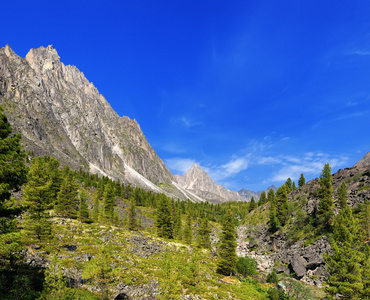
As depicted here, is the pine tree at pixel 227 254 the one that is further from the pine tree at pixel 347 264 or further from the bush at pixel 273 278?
the pine tree at pixel 347 264

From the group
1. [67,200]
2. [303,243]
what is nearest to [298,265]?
[303,243]

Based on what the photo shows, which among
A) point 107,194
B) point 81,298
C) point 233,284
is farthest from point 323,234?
point 107,194

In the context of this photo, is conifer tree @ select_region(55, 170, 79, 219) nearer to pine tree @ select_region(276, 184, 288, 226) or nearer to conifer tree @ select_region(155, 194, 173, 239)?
conifer tree @ select_region(155, 194, 173, 239)

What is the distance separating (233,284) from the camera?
43.2 m

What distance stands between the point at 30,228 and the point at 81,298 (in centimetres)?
2112

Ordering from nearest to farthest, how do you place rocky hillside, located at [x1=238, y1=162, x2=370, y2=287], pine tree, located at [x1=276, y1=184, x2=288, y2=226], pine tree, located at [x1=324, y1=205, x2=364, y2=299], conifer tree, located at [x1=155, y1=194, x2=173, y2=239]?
1. pine tree, located at [x1=324, y1=205, x2=364, y2=299]
2. rocky hillside, located at [x1=238, y1=162, x2=370, y2=287]
3. conifer tree, located at [x1=155, y1=194, x2=173, y2=239]
4. pine tree, located at [x1=276, y1=184, x2=288, y2=226]

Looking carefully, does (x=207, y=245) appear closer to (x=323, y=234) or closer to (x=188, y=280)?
(x=323, y=234)

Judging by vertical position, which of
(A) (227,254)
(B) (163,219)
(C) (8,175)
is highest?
(B) (163,219)

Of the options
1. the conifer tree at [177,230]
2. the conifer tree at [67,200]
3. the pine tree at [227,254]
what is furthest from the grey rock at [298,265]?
the conifer tree at [67,200]

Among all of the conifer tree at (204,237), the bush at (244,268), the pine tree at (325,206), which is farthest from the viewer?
the conifer tree at (204,237)

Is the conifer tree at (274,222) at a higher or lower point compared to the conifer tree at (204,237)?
higher

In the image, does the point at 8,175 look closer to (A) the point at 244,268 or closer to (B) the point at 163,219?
(A) the point at 244,268

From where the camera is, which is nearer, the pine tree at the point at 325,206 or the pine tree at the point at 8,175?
the pine tree at the point at 8,175

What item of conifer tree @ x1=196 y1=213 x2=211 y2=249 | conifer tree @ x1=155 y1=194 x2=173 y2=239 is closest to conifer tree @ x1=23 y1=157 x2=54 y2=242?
conifer tree @ x1=155 y1=194 x2=173 y2=239
